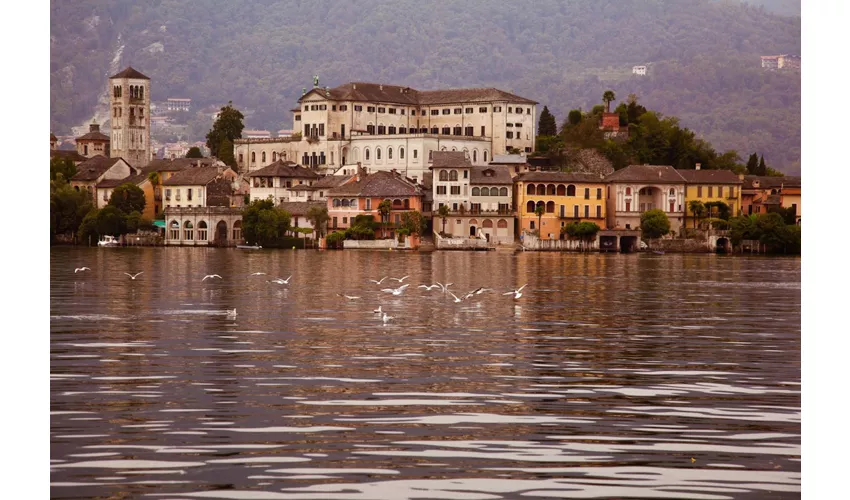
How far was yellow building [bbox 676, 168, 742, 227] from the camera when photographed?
96.3 m

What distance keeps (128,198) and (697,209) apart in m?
42.7

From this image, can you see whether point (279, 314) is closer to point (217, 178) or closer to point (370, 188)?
point (370, 188)

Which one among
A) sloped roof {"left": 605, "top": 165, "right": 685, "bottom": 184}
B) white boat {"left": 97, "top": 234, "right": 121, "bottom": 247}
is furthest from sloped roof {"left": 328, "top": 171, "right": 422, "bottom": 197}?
white boat {"left": 97, "top": 234, "right": 121, "bottom": 247}

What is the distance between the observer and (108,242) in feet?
327

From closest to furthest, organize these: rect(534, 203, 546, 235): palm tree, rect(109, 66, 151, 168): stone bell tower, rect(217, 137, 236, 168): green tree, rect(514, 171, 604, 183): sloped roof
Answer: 1. rect(534, 203, 546, 235): palm tree
2. rect(514, 171, 604, 183): sloped roof
3. rect(217, 137, 236, 168): green tree
4. rect(109, 66, 151, 168): stone bell tower

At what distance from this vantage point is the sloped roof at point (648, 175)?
95688 millimetres

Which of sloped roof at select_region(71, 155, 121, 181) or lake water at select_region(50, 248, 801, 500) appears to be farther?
sloped roof at select_region(71, 155, 121, 181)

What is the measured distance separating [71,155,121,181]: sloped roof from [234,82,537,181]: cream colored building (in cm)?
1335

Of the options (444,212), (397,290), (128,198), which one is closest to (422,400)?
(397,290)

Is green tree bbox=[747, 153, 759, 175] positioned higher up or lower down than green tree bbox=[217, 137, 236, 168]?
lower down

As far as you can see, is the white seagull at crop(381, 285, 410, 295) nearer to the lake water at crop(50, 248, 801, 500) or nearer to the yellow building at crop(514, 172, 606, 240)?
the lake water at crop(50, 248, 801, 500)

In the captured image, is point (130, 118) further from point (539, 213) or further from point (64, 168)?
point (539, 213)

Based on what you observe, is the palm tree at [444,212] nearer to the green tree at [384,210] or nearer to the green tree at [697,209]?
the green tree at [384,210]
